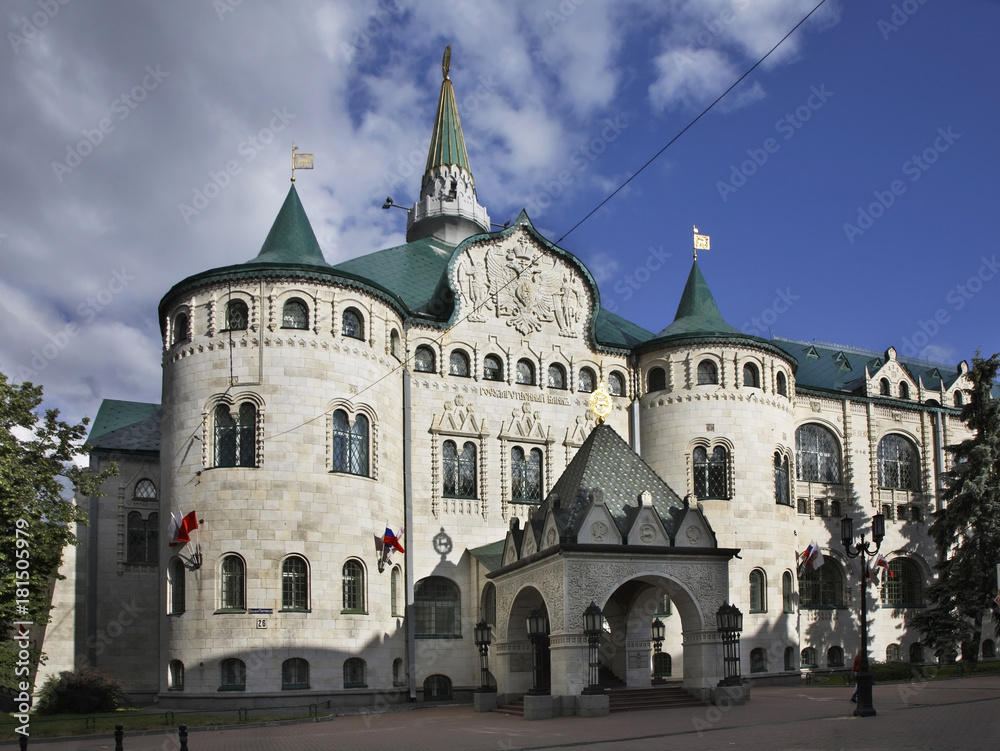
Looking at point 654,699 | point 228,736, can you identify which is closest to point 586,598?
point 654,699

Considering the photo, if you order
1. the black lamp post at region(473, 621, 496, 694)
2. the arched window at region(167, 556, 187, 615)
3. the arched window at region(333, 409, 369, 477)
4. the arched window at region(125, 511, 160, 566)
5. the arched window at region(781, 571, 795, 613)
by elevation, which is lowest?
the black lamp post at region(473, 621, 496, 694)

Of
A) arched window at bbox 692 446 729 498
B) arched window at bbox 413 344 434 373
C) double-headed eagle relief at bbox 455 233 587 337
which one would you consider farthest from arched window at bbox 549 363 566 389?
arched window at bbox 692 446 729 498

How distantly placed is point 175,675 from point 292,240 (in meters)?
14.6

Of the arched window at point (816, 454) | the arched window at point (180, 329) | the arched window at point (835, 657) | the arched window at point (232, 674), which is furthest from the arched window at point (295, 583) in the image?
the arched window at point (835, 657)

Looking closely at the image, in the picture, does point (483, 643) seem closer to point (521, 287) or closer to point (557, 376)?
point (557, 376)

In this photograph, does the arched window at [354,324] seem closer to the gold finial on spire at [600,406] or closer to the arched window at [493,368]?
the arched window at [493,368]

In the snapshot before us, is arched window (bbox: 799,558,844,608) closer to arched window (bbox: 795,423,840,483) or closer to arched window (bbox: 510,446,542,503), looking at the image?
arched window (bbox: 795,423,840,483)

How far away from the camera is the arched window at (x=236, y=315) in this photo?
32.9 meters

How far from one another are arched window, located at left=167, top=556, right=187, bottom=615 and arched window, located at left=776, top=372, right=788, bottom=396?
78.3 ft

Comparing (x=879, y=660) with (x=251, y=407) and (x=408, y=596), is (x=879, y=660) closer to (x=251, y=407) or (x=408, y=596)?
(x=408, y=596)

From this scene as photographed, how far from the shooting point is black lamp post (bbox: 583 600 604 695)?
25094 millimetres

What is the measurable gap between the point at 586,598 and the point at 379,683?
9637mm

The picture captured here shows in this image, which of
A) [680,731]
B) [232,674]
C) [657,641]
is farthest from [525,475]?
[680,731]

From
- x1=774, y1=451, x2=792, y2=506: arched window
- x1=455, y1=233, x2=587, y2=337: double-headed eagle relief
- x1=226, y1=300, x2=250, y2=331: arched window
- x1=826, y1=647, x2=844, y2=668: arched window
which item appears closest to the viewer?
x1=226, y1=300, x2=250, y2=331: arched window
